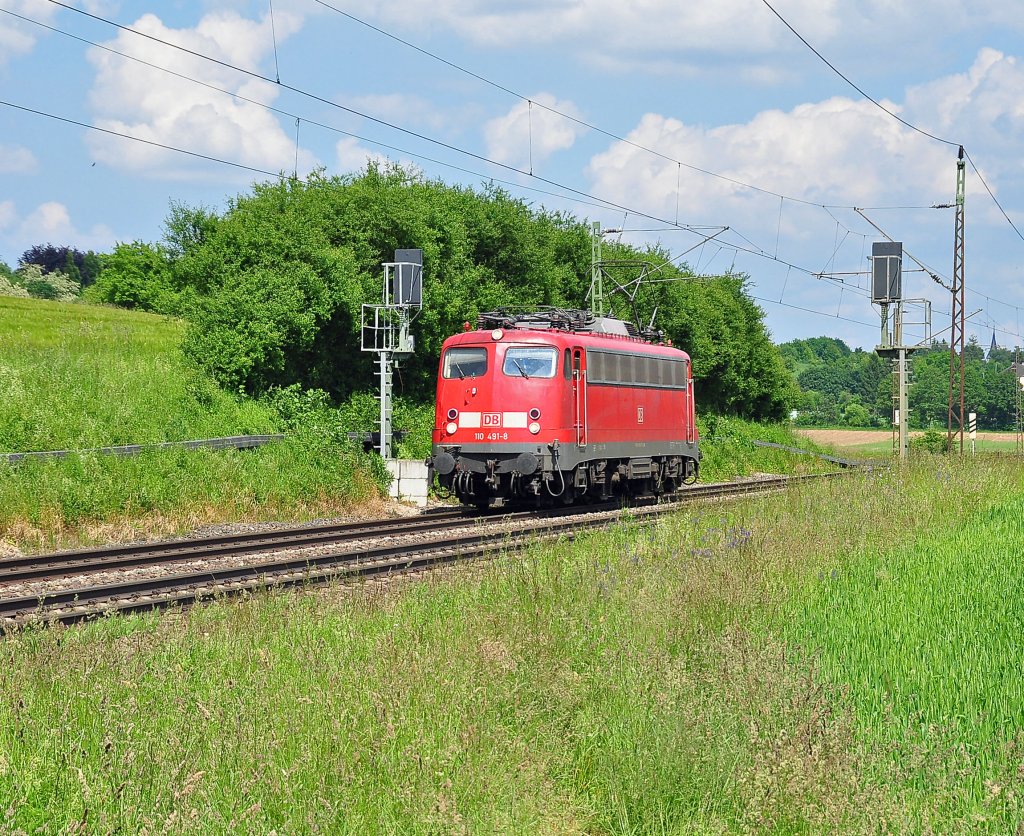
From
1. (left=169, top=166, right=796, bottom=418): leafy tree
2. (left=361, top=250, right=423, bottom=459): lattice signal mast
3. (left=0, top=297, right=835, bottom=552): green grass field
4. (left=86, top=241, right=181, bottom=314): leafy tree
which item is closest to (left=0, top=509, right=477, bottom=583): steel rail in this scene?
(left=0, top=297, right=835, bottom=552): green grass field

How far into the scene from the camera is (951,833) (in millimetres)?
4598

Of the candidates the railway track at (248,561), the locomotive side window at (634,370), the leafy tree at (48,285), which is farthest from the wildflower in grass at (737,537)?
the leafy tree at (48,285)

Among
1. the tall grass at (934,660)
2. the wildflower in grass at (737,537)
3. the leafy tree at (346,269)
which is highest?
the leafy tree at (346,269)

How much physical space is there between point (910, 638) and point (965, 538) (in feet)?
20.4

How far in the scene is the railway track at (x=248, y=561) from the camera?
10979 mm

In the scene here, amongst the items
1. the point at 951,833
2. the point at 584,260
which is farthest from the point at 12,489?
the point at 584,260

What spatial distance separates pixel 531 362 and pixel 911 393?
111 meters

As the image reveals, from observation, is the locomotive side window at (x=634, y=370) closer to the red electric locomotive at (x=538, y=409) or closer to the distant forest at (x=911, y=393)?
the red electric locomotive at (x=538, y=409)

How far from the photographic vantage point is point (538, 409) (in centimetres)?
2066

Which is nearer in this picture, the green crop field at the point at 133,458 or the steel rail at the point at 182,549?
the steel rail at the point at 182,549

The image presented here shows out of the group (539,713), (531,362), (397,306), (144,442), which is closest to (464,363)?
(531,362)

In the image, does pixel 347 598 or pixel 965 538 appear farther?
pixel 965 538

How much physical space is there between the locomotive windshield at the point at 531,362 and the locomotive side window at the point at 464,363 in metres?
0.57

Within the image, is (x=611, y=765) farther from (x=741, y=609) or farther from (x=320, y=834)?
(x=741, y=609)
